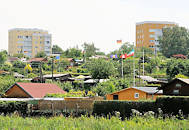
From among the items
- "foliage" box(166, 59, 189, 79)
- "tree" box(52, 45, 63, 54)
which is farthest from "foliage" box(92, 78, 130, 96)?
"tree" box(52, 45, 63, 54)

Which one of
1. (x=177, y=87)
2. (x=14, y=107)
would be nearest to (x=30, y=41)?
(x=177, y=87)

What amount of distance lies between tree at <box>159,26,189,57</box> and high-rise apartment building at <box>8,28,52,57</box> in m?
63.1

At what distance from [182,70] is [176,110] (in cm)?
4252

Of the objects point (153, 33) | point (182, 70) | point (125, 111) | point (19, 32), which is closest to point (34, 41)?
point (19, 32)

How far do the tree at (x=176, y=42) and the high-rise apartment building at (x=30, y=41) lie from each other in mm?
63080

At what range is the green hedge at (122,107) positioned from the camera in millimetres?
28992

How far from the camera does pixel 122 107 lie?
2981cm

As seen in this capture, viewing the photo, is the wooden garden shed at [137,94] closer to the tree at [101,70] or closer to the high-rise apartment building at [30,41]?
the tree at [101,70]

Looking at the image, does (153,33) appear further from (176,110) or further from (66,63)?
(176,110)

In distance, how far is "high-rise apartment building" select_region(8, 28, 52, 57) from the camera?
159500 mm

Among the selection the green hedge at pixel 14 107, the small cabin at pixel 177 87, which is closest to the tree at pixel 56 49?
the small cabin at pixel 177 87

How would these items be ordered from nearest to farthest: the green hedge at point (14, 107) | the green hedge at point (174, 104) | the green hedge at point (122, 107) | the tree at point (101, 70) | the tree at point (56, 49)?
the green hedge at point (174, 104) → the green hedge at point (122, 107) → the green hedge at point (14, 107) → the tree at point (101, 70) → the tree at point (56, 49)

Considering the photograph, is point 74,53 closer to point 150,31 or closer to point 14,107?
point 150,31

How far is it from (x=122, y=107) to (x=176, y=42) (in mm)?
75898
